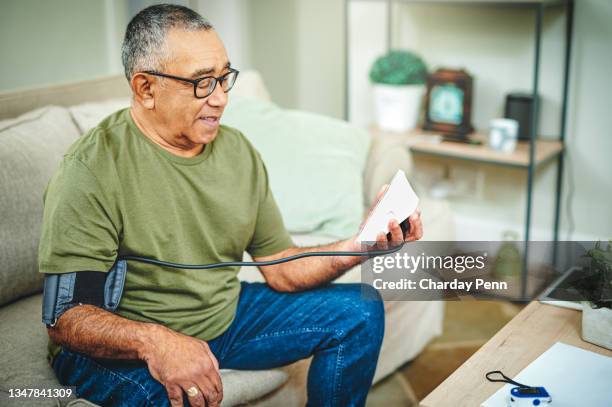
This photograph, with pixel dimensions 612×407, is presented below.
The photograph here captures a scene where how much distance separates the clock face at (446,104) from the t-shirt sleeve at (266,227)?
4.49 feet

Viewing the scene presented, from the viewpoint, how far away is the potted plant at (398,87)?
2.66 m

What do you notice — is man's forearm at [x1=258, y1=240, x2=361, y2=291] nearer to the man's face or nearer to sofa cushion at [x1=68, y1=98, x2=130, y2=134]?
the man's face

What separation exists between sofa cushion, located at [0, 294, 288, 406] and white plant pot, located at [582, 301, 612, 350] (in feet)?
1.95

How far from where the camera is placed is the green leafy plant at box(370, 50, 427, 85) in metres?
2.65

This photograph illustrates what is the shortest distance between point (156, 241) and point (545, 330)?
751 mm

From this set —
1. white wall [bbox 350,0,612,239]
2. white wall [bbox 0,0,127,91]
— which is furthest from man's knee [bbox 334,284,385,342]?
white wall [bbox 350,0,612,239]

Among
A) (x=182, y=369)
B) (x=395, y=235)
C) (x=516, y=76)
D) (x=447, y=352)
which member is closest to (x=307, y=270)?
(x=395, y=235)

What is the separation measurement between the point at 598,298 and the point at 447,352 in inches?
37.0

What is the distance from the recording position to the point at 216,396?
1.16 meters

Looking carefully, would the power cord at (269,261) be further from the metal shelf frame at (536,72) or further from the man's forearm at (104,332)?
the metal shelf frame at (536,72)

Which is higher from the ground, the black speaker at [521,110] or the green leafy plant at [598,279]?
the black speaker at [521,110]

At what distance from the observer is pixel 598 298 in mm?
1297

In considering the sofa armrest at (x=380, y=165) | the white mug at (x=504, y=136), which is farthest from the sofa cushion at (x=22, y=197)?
the white mug at (x=504, y=136)

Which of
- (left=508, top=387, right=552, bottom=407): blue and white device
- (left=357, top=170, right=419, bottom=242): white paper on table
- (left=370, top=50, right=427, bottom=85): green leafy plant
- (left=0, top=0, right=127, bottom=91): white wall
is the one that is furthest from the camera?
→ (left=370, top=50, right=427, bottom=85): green leafy plant
